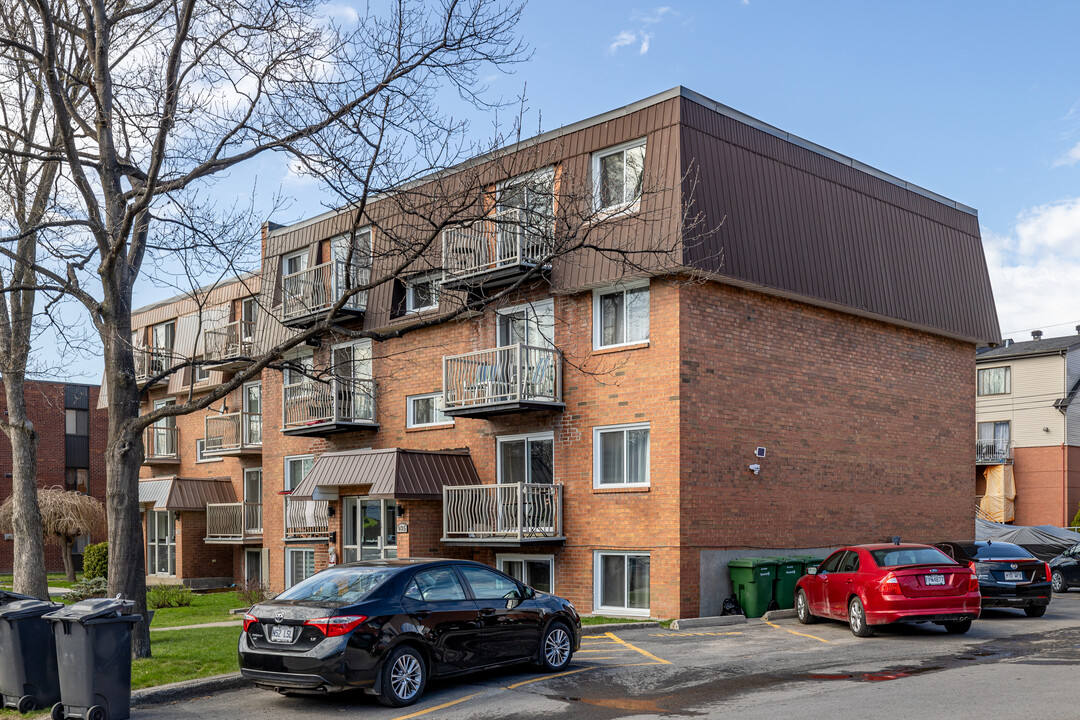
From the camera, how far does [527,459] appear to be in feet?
68.6

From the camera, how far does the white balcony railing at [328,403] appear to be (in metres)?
24.5

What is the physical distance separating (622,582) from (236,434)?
1617 cm

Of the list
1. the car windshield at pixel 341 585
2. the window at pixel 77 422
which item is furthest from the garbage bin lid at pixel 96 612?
the window at pixel 77 422

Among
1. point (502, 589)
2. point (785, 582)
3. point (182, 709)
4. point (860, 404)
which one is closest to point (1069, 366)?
point (860, 404)

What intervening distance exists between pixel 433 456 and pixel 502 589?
10.0 metres

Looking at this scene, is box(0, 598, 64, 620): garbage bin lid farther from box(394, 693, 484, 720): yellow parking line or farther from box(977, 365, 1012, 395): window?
box(977, 365, 1012, 395): window

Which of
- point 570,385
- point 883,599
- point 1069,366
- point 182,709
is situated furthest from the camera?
point 1069,366

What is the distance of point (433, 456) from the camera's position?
21672mm

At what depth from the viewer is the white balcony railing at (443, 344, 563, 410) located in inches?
778

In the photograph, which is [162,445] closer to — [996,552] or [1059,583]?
[996,552]

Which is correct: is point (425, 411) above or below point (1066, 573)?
above

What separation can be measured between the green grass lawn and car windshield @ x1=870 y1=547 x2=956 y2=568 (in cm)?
1128

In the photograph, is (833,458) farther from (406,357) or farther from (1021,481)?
(1021,481)

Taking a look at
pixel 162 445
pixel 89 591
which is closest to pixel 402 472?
pixel 89 591
